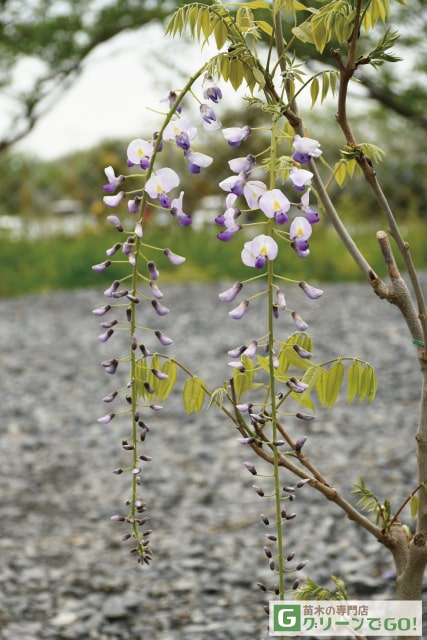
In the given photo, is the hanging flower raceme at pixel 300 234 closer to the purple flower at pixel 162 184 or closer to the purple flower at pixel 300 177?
the purple flower at pixel 300 177

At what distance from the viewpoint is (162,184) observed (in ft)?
4.46

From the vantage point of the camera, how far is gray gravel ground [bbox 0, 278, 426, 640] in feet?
8.96

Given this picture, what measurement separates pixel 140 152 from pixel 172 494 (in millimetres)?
2613

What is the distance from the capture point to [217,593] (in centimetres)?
283

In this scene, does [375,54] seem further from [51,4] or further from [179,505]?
[51,4]

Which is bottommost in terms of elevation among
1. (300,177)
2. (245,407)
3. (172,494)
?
(172,494)

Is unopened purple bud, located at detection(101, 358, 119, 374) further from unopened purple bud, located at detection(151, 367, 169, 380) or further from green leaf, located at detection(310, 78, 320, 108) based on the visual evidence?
green leaf, located at detection(310, 78, 320, 108)

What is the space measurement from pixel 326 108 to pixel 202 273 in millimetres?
7260

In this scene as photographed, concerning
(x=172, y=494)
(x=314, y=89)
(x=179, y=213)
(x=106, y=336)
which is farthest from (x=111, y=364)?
(x=172, y=494)

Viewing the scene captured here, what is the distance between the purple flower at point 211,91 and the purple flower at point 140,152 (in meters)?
0.13

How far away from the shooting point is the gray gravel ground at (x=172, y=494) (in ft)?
8.96

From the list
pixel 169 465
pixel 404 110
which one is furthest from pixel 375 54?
pixel 404 110

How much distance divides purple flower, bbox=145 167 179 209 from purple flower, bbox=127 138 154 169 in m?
0.03

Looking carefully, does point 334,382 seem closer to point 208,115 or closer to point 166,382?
point 166,382
